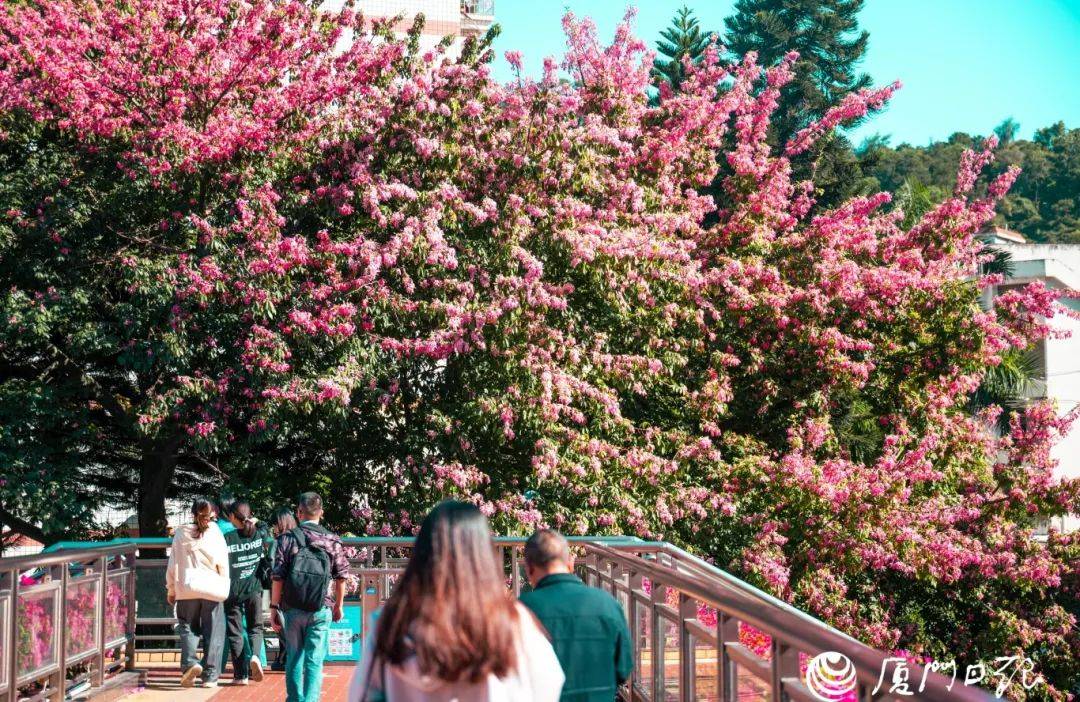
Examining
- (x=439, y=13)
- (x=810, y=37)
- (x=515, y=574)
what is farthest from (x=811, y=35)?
(x=515, y=574)

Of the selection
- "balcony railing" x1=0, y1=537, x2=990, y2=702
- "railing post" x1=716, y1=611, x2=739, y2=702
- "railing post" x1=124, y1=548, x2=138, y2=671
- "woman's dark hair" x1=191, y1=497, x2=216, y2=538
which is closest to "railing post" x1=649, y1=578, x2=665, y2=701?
"balcony railing" x1=0, y1=537, x2=990, y2=702

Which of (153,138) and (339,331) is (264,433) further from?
(153,138)

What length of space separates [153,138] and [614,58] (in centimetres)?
740

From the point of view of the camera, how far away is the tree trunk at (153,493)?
17703 millimetres

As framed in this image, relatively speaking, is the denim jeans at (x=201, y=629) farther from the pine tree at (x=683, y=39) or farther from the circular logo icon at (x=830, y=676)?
the pine tree at (x=683, y=39)

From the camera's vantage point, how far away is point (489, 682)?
9.98 feet

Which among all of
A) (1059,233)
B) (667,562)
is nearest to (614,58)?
(667,562)

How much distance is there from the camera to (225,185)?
53.0 ft

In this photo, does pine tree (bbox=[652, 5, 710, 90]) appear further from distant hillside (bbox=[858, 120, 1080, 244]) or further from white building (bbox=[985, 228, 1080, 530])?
distant hillside (bbox=[858, 120, 1080, 244])

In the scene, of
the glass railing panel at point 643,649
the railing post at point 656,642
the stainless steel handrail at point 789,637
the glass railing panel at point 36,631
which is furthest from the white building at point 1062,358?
the glass railing panel at point 36,631

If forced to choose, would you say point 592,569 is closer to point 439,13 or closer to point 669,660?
point 669,660

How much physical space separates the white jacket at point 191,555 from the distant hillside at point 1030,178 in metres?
52.6

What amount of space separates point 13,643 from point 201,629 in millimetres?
2400

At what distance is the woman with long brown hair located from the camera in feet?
9.82
